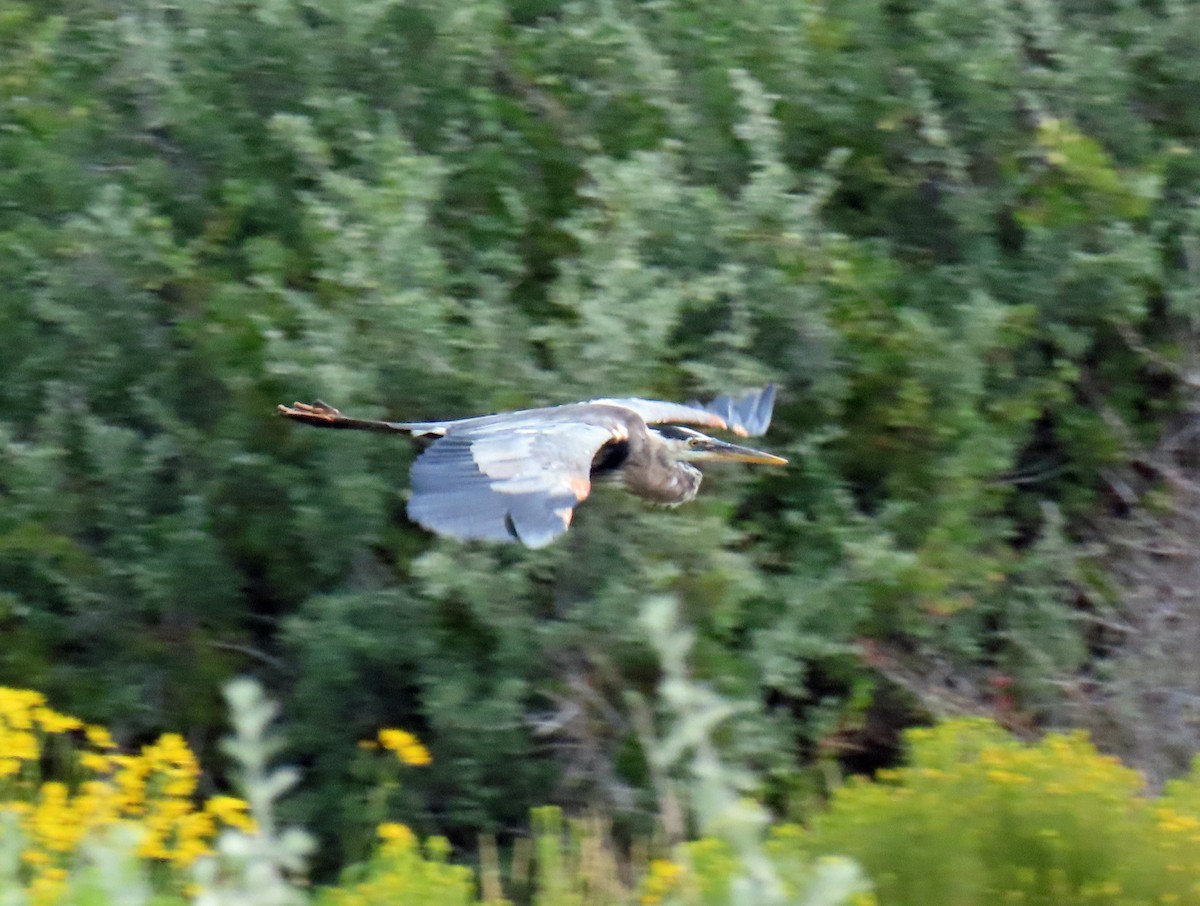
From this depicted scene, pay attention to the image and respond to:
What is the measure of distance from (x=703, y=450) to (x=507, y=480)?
141 centimetres

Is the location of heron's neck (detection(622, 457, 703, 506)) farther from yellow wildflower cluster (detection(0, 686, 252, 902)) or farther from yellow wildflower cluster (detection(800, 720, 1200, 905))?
yellow wildflower cluster (detection(0, 686, 252, 902))

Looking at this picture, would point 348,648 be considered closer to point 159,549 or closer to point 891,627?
point 159,549

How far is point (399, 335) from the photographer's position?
19.0 feet

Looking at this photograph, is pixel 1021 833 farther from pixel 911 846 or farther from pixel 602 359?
pixel 602 359

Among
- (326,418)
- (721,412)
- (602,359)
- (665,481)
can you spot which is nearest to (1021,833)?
(665,481)

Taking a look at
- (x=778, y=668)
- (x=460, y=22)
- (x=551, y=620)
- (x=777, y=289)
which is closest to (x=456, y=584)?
(x=551, y=620)

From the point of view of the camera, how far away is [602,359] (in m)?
5.73

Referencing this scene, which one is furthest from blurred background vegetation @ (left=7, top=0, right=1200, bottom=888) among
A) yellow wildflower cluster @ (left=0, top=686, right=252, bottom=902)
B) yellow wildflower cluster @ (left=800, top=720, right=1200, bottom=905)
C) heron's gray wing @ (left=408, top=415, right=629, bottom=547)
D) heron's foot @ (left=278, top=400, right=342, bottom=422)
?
yellow wildflower cluster @ (left=800, top=720, right=1200, bottom=905)

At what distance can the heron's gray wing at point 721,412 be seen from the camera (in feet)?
18.5

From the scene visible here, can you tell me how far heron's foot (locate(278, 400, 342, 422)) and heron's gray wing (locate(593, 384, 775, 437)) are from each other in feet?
2.65

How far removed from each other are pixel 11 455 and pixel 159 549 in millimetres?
591

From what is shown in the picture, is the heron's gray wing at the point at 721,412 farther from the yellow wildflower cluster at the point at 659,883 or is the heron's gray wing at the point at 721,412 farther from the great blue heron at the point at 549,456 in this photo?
the yellow wildflower cluster at the point at 659,883

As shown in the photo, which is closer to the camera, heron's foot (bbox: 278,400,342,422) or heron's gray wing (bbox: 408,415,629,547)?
heron's gray wing (bbox: 408,415,629,547)

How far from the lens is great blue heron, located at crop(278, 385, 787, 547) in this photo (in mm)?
4473
